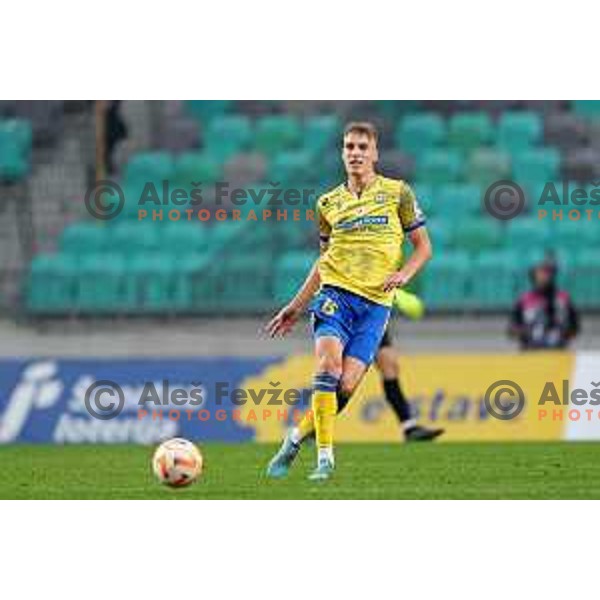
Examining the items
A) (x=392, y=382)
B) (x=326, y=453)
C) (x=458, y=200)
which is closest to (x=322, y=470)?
(x=326, y=453)

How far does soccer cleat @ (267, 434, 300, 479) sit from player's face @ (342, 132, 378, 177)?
1542 millimetres

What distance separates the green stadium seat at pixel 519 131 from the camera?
21.6 metres

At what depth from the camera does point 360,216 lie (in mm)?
10945

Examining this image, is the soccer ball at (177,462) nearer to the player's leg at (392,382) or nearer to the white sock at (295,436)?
the white sock at (295,436)

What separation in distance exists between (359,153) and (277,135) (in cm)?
1121

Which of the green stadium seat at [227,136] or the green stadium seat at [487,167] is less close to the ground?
the green stadium seat at [227,136]

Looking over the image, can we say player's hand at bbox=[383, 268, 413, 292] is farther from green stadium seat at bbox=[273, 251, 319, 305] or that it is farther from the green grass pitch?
A: green stadium seat at bbox=[273, 251, 319, 305]

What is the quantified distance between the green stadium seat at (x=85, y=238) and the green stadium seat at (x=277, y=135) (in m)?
2.03

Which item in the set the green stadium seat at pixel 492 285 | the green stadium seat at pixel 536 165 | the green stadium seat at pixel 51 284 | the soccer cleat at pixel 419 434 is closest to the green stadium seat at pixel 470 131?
the green stadium seat at pixel 536 165

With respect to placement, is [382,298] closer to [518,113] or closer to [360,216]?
[360,216]

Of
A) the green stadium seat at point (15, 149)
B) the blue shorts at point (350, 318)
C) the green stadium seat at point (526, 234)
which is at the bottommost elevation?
the blue shorts at point (350, 318)

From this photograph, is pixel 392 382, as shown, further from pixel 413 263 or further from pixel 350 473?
pixel 413 263

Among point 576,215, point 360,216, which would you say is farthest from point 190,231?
point 360,216

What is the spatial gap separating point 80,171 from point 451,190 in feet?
13.2
